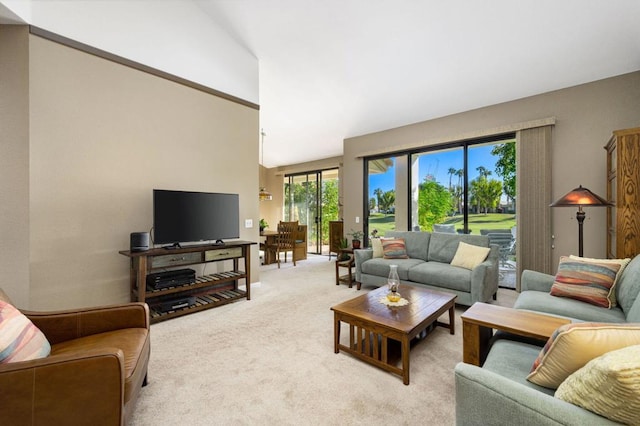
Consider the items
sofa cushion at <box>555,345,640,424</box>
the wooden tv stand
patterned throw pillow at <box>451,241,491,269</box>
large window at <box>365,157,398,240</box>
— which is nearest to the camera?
sofa cushion at <box>555,345,640,424</box>

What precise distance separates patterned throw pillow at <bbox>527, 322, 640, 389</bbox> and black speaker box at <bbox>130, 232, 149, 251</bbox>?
3440mm

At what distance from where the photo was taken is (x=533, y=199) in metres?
3.95

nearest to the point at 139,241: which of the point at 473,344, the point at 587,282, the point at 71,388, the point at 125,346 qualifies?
the point at 125,346

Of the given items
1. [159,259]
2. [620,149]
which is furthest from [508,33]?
[159,259]

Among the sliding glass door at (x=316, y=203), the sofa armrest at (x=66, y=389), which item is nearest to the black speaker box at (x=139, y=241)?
the sofa armrest at (x=66, y=389)

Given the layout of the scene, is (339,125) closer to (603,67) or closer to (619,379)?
(603,67)

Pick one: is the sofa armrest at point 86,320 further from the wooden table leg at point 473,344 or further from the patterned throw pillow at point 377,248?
the patterned throw pillow at point 377,248

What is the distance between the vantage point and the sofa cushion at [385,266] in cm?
380

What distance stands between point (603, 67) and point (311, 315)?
4.68m

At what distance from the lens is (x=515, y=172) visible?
13.9 feet

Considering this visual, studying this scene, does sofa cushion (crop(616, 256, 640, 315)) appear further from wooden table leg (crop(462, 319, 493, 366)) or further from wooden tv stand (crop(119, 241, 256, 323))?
wooden tv stand (crop(119, 241, 256, 323))

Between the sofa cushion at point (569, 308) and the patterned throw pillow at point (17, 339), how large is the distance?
3.15 m

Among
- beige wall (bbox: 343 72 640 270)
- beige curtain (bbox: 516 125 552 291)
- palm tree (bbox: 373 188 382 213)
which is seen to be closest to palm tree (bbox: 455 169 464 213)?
beige wall (bbox: 343 72 640 270)

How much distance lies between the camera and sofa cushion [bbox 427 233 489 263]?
12.5 ft
